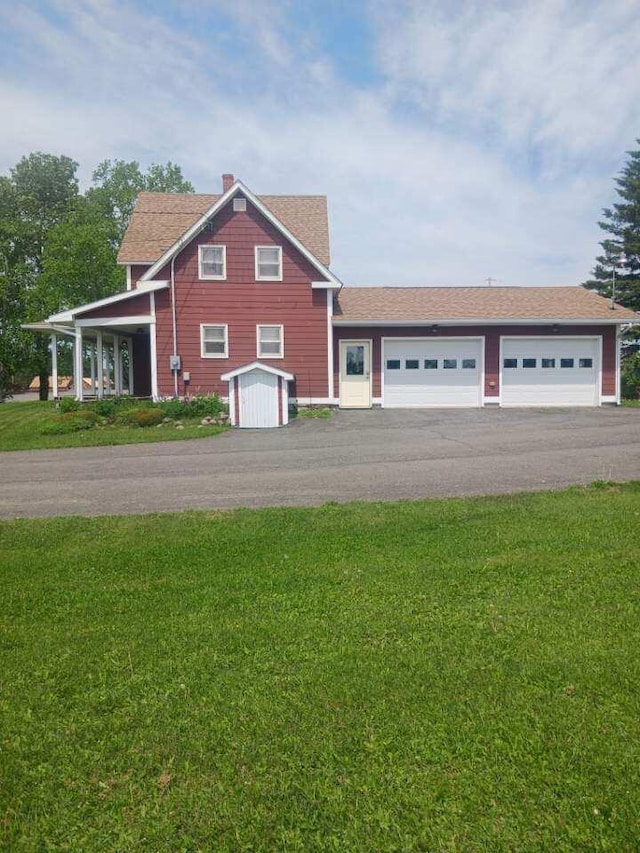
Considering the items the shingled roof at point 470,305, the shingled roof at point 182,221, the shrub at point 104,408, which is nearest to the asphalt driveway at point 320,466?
the shrub at point 104,408

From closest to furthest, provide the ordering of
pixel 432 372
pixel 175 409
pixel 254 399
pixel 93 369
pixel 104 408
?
pixel 254 399 → pixel 104 408 → pixel 175 409 → pixel 432 372 → pixel 93 369

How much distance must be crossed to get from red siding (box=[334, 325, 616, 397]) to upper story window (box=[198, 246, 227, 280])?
4381mm

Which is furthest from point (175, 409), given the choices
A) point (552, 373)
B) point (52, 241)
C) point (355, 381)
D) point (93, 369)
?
point (52, 241)

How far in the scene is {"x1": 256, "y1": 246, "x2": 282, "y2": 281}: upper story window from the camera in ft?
67.8

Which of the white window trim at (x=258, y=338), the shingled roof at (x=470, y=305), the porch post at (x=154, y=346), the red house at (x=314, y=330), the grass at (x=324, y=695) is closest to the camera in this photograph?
the grass at (x=324, y=695)

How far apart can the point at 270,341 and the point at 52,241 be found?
2214 centimetres

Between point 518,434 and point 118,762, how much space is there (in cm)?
1284

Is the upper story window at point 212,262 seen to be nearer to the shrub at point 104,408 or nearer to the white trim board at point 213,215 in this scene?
the white trim board at point 213,215

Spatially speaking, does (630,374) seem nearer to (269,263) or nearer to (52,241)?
(269,263)

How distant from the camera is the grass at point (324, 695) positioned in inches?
92.7

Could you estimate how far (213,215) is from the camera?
20.3 m

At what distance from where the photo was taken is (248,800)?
8.07 feet

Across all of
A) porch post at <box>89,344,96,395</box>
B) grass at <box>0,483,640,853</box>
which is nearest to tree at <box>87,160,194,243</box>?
porch post at <box>89,344,96,395</box>

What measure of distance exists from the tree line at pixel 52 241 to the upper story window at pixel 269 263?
1557 centimetres
